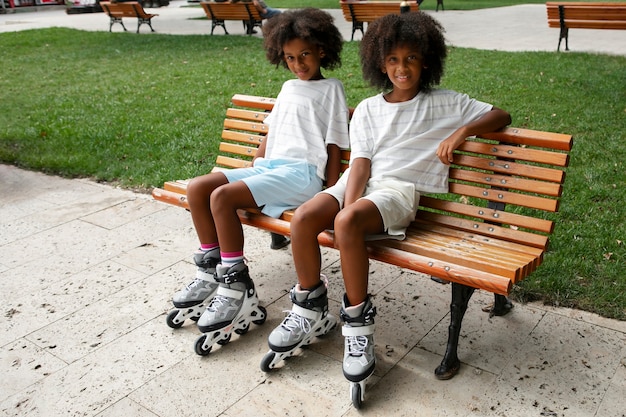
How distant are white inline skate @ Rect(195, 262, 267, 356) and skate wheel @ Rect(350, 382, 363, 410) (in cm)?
71

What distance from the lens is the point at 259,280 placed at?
153 inches

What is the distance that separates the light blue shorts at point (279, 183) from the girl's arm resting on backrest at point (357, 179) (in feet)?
1.01

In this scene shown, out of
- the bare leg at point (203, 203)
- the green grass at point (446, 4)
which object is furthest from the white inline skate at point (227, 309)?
A: the green grass at point (446, 4)

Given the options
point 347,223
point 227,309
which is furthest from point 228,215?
point 347,223

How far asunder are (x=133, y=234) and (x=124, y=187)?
1035mm

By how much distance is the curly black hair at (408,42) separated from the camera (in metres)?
3.05

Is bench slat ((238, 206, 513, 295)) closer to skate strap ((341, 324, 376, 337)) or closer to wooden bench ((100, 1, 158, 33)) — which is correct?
skate strap ((341, 324, 376, 337))

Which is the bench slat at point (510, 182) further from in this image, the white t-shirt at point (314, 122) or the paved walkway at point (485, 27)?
the paved walkway at point (485, 27)

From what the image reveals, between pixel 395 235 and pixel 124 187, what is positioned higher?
pixel 395 235

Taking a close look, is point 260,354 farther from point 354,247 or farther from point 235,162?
point 235,162

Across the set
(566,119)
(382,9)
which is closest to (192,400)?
(566,119)

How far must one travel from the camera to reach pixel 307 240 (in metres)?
2.95

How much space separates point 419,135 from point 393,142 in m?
0.13

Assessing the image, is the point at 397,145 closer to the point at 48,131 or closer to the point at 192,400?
the point at 192,400
